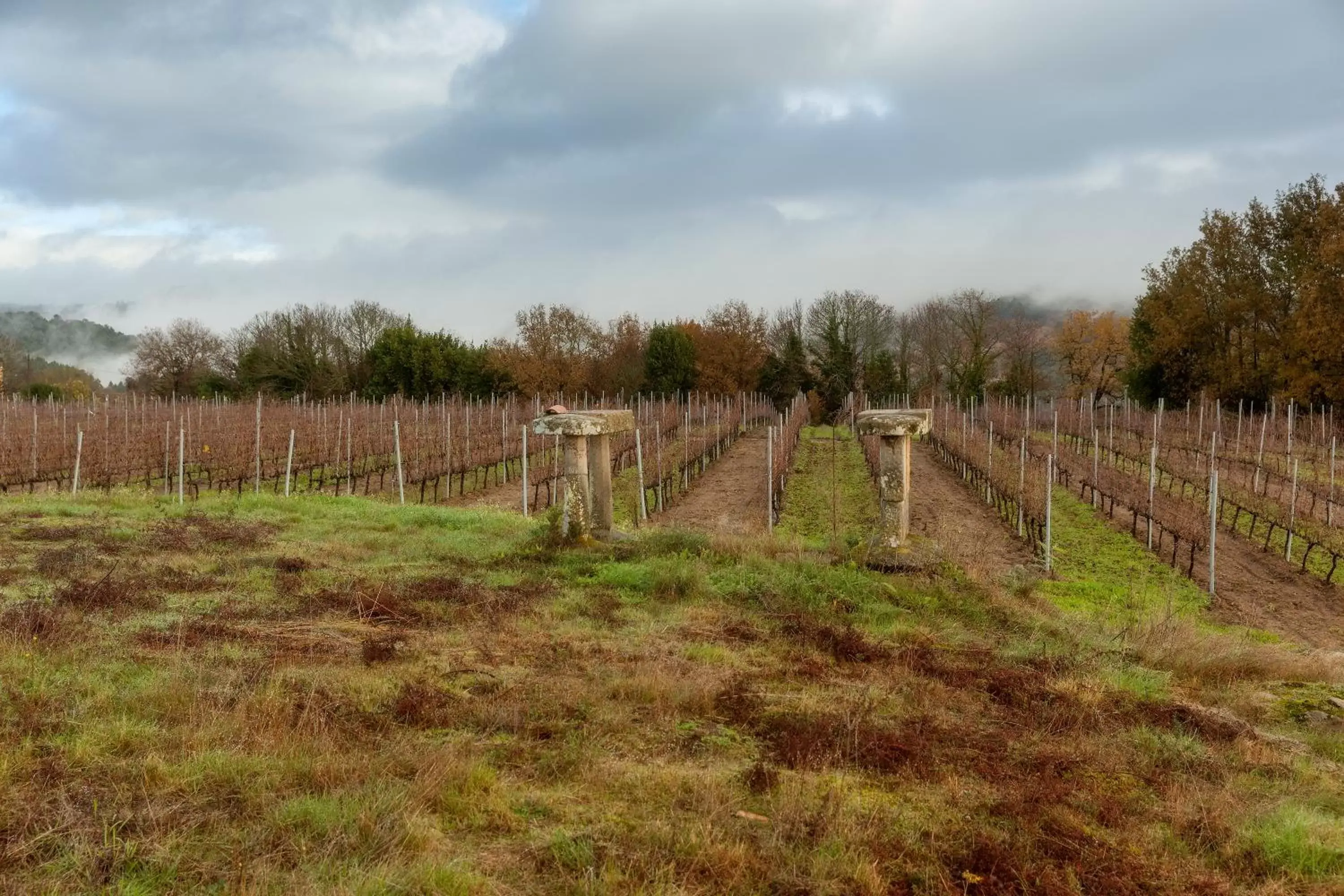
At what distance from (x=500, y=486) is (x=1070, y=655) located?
14.4 meters

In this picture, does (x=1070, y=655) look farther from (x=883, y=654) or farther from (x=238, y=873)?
(x=238, y=873)

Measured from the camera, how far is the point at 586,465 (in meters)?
8.72

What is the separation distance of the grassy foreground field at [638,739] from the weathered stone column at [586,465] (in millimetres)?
1497

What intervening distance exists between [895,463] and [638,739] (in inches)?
192

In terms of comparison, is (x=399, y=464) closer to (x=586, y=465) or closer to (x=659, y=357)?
(x=586, y=465)

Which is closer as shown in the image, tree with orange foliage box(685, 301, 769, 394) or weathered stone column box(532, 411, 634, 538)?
weathered stone column box(532, 411, 634, 538)

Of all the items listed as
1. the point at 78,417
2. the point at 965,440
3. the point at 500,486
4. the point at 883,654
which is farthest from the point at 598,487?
the point at 78,417

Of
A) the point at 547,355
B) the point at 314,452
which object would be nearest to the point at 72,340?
the point at 547,355

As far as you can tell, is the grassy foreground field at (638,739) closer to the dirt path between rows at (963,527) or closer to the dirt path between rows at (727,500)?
the dirt path between rows at (963,527)

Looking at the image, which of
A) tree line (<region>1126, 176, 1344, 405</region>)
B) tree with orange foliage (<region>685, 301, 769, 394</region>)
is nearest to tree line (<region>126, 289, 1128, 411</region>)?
tree with orange foliage (<region>685, 301, 769, 394</region>)

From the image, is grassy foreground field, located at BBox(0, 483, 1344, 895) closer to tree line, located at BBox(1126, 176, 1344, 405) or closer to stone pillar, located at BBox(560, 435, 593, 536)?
stone pillar, located at BBox(560, 435, 593, 536)

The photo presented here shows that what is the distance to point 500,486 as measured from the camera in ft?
60.1

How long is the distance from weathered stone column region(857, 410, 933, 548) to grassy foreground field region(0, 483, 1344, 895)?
841mm

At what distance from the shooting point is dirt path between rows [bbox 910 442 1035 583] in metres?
9.23
